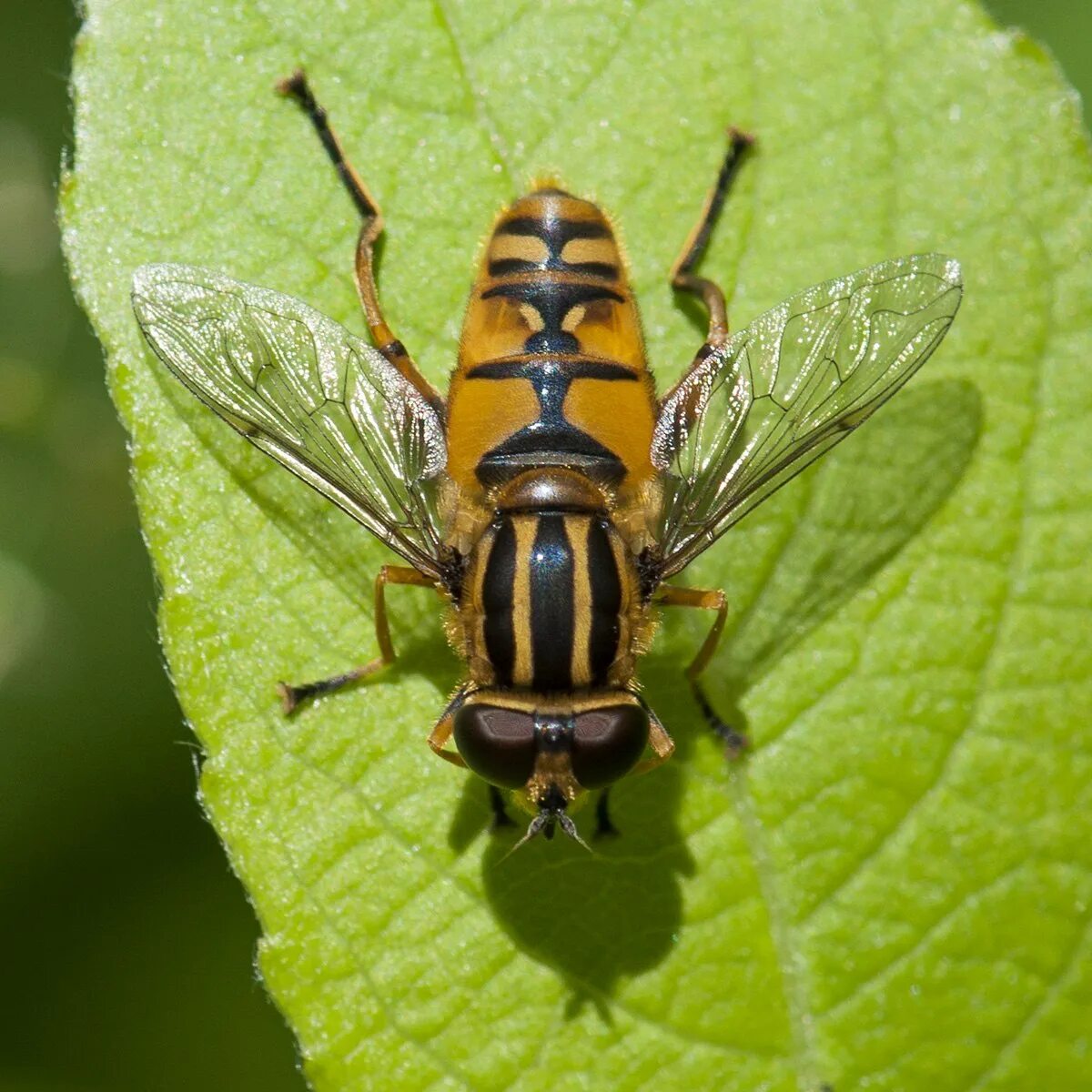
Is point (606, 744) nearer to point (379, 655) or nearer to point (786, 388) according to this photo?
point (379, 655)

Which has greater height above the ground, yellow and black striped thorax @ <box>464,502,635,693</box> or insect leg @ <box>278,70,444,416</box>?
insect leg @ <box>278,70,444,416</box>

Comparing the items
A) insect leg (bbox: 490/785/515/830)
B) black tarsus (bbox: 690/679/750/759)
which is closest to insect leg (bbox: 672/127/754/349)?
black tarsus (bbox: 690/679/750/759)

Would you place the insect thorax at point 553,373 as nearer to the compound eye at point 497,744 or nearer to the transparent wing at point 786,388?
the transparent wing at point 786,388

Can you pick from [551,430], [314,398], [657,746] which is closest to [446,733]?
[657,746]

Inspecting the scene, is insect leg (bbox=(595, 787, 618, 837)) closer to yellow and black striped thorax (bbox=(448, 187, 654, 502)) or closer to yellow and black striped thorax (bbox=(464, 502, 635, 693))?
yellow and black striped thorax (bbox=(464, 502, 635, 693))

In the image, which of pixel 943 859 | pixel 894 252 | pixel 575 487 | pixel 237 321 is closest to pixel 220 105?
pixel 237 321

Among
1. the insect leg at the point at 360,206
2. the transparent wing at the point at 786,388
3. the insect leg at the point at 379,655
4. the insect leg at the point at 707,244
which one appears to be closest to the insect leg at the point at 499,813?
the insect leg at the point at 379,655
